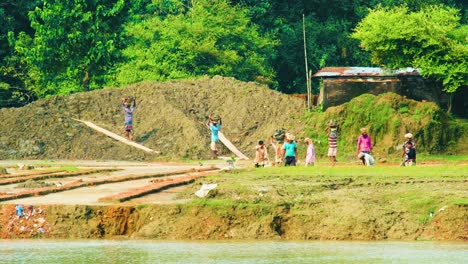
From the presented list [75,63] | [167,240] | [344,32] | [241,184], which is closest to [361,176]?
[241,184]

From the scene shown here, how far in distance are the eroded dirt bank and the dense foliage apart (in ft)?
89.2

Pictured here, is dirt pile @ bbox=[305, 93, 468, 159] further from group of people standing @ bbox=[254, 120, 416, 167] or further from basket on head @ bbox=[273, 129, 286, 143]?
group of people standing @ bbox=[254, 120, 416, 167]

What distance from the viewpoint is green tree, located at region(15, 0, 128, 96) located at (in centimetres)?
4900

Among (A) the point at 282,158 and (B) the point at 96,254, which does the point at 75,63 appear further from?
(B) the point at 96,254

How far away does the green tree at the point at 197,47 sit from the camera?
51.2 meters

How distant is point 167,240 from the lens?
66.8ft

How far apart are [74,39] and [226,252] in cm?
3126

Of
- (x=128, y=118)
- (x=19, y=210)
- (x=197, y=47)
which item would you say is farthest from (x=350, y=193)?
(x=197, y=47)

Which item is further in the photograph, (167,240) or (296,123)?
(296,123)

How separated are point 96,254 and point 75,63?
3185 cm

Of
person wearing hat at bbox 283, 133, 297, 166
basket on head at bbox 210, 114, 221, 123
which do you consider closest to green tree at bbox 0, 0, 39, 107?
basket on head at bbox 210, 114, 221, 123

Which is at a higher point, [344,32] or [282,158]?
[344,32]

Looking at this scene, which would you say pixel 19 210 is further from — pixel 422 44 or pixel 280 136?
pixel 422 44

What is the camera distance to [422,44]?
133 feet
